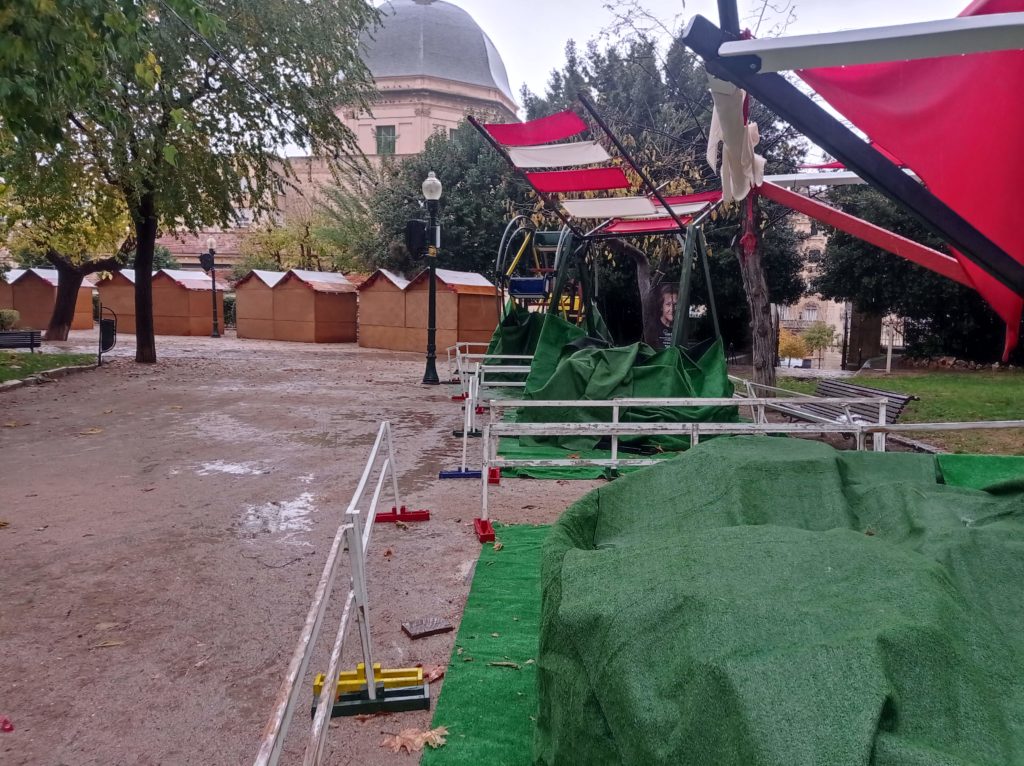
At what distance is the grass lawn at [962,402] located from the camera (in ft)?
31.8

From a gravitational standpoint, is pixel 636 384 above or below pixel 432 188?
below

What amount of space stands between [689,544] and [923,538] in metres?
0.90

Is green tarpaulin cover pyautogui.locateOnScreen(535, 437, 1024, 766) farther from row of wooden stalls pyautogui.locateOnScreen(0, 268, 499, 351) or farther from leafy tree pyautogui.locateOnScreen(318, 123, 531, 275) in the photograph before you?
leafy tree pyautogui.locateOnScreen(318, 123, 531, 275)

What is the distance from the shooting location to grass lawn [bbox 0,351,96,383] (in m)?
14.7

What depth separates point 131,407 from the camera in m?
11.8

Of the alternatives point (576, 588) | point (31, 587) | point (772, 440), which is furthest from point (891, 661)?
point (31, 587)

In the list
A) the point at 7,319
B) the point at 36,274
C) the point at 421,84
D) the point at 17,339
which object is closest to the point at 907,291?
the point at 17,339

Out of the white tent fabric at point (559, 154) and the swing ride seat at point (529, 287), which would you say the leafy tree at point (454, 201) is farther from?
the white tent fabric at point (559, 154)

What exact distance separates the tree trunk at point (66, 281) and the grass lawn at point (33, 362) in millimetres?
4370

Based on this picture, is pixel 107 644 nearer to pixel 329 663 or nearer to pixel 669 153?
pixel 329 663

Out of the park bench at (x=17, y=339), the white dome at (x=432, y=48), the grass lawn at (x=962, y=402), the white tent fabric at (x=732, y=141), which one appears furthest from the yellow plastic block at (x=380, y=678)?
the white dome at (x=432, y=48)

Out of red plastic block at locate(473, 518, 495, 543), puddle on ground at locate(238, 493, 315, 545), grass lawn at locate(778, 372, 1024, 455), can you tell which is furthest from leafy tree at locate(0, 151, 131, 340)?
grass lawn at locate(778, 372, 1024, 455)

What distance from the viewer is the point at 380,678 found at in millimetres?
3373

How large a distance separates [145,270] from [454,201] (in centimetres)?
1231
